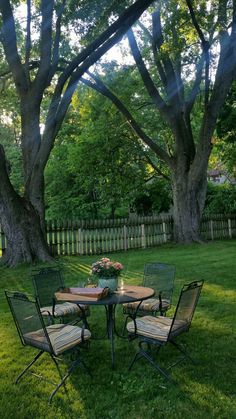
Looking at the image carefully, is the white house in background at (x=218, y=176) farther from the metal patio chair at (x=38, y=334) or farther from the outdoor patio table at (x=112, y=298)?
the metal patio chair at (x=38, y=334)

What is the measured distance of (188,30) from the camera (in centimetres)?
1402

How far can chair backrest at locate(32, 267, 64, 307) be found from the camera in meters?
5.41

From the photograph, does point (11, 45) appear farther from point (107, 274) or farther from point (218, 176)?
point (218, 176)

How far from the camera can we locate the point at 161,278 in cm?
592

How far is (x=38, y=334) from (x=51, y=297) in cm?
151

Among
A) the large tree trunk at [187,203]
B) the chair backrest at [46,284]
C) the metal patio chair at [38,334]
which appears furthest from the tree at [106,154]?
the metal patio chair at [38,334]

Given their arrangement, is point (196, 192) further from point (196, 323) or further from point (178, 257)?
point (196, 323)

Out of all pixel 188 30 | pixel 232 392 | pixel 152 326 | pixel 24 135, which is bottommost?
pixel 232 392

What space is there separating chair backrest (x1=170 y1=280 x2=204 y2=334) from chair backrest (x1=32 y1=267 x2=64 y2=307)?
1.98 metres

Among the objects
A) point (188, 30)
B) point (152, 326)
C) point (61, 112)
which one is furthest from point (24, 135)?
point (152, 326)

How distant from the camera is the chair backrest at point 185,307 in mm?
3988

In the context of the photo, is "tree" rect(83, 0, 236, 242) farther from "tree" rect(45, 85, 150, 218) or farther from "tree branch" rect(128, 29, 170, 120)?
"tree" rect(45, 85, 150, 218)

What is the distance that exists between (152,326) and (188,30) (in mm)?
12663

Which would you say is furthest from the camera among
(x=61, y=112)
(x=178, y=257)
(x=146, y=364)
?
(x=178, y=257)
